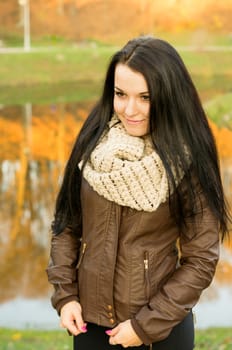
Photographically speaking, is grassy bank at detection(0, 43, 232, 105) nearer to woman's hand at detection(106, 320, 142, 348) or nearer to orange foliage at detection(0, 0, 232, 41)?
orange foliage at detection(0, 0, 232, 41)

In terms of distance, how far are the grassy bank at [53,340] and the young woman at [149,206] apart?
5.16 feet

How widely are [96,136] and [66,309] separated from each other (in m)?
0.35

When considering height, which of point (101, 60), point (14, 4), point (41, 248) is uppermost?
point (14, 4)

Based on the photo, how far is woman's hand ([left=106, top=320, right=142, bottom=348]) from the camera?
1.35 meters

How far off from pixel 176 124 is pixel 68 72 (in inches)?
437

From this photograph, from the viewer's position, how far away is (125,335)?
1.35m

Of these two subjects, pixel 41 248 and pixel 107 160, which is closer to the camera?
pixel 107 160

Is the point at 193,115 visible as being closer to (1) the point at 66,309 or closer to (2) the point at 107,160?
(2) the point at 107,160

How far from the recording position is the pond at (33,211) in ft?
15.0

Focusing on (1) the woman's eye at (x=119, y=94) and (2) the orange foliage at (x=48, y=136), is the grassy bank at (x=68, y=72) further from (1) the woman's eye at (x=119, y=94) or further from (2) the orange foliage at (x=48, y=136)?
(1) the woman's eye at (x=119, y=94)

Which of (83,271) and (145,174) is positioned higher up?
(145,174)

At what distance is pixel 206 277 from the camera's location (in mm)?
1376

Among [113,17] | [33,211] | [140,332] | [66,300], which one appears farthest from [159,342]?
[113,17]

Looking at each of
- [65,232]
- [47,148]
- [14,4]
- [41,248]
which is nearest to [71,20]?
[14,4]
